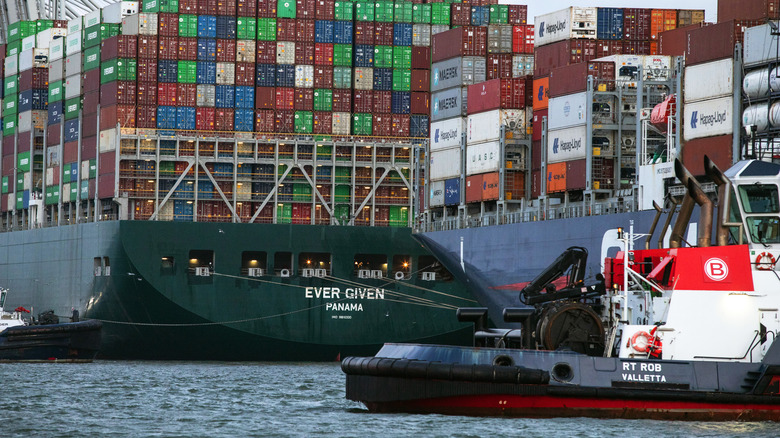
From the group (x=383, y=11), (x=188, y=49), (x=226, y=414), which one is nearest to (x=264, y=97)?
(x=188, y=49)

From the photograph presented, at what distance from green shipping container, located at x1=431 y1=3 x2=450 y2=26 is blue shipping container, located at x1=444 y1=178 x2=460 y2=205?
23.8 feet

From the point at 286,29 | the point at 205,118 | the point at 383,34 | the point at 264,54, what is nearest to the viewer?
the point at 205,118

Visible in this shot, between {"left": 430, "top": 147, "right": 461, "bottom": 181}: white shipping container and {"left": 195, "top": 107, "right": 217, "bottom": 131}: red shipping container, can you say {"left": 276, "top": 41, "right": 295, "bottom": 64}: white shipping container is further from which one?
{"left": 430, "top": 147, "right": 461, "bottom": 181}: white shipping container

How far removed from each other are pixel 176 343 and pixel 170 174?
719 centimetres

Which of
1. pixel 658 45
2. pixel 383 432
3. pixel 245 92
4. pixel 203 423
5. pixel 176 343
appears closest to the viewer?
pixel 383 432

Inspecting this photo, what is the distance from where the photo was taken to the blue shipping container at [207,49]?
50.2m

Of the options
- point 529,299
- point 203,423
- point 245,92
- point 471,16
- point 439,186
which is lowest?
point 203,423

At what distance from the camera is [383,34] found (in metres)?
51.2

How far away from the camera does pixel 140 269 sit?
47.6m

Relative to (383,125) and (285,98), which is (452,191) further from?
(285,98)

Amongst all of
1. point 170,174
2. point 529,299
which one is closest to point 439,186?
point 170,174

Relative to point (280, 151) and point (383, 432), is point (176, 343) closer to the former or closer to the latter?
point (280, 151)

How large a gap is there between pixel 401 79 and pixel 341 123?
276 cm

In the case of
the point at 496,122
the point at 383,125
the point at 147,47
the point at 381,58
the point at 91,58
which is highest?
the point at 91,58
